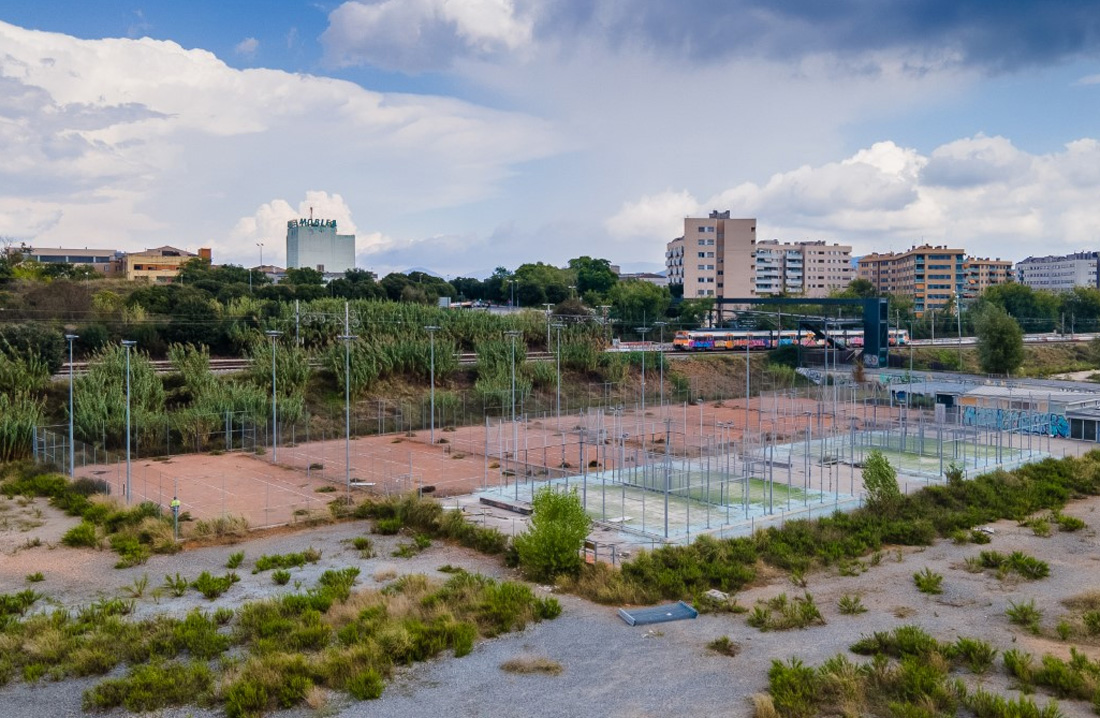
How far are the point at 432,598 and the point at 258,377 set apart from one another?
3329cm

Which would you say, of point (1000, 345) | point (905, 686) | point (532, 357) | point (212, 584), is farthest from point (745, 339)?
point (905, 686)

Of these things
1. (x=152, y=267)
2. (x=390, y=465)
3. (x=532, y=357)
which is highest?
(x=152, y=267)

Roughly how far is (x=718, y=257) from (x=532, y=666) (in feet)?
354

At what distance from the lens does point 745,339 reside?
75.9 meters

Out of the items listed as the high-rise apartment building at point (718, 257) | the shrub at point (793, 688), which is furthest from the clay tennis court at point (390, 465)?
the high-rise apartment building at point (718, 257)

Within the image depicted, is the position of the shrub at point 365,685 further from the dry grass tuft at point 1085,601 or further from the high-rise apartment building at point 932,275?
the high-rise apartment building at point 932,275

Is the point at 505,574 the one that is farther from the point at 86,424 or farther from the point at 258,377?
the point at 258,377

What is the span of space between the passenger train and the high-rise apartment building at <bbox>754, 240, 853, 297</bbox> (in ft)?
240

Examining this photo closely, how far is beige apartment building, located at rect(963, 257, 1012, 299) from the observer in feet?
484

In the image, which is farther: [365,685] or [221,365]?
[221,365]

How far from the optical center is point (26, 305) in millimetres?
63125

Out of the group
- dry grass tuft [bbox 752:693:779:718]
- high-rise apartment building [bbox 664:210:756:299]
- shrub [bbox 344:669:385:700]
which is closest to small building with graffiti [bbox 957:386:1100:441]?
dry grass tuft [bbox 752:693:779:718]

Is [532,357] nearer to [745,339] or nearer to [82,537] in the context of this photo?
[745,339]

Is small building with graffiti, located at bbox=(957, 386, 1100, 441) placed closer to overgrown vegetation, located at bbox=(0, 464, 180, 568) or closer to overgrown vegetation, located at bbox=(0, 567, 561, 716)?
overgrown vegetation, located at bbox=(0, 567, 561, 716)
